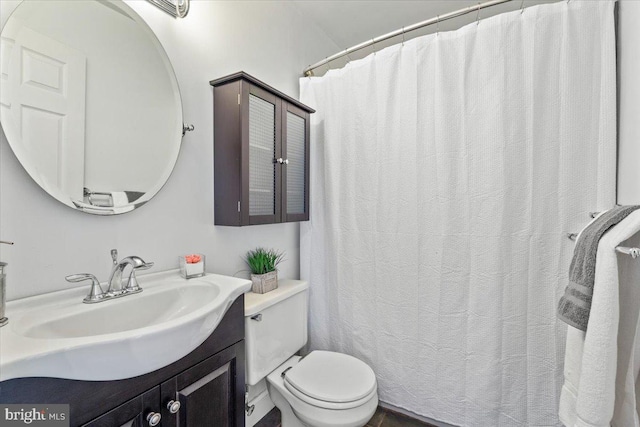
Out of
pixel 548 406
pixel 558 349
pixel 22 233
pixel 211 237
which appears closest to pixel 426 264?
pixel 558 349

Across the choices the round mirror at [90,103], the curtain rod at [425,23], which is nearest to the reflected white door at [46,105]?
the round mirror at [90,103]

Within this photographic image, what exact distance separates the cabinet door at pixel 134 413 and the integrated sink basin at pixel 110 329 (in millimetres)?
104

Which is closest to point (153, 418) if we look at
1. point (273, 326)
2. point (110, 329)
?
point (110, 329)

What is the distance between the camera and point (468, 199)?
1.41 metres

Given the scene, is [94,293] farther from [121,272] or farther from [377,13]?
[377,13]

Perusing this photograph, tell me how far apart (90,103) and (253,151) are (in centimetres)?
63

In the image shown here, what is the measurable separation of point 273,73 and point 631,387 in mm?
1996

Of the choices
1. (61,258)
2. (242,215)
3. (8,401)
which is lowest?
(8,401)

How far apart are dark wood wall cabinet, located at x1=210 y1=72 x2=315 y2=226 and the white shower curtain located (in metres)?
0.33

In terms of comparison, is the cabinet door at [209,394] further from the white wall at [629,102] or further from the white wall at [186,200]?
the white wall at [629,102]

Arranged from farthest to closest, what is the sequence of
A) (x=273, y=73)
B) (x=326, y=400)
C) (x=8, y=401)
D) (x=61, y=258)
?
(x=273, y=73), (x=326, y=400), (x=61, y=258), (x=8, y=401)

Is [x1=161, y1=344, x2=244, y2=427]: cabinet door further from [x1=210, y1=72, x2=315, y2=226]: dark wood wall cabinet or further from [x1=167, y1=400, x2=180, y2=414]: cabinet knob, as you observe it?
[x1=210, y1=72, x2=315, y2=226]: dark wood wall cabinet

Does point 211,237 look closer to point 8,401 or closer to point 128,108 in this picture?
point 128,108

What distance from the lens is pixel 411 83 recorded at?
1538mm
